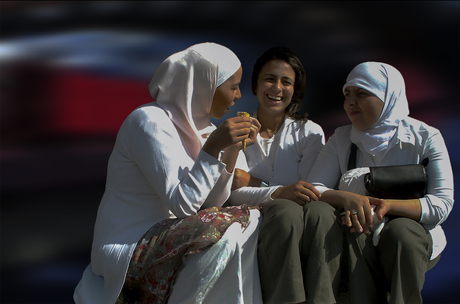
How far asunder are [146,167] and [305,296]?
76 centimetres

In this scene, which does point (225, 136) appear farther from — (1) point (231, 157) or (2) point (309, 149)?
(2) point (309, 149)

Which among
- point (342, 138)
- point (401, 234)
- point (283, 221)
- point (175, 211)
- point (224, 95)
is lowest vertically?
point (401, 234)

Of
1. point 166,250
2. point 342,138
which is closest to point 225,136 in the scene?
point 166,250

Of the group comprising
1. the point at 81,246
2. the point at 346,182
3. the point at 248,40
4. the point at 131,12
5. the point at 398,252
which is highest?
the point at 131,12

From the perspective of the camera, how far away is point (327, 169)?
2070 mm

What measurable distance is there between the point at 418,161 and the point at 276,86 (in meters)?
0.85

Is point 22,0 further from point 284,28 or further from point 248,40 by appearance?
point 284,28

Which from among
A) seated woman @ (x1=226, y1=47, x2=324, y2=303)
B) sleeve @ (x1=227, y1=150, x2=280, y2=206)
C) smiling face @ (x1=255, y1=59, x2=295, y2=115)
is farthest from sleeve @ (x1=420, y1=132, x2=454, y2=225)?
smiling face @ (x1=255, y1=59, x2=295, y2=115)

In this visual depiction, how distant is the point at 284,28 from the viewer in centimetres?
304

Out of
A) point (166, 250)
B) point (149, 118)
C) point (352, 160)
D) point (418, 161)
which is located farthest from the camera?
point (352, 160)

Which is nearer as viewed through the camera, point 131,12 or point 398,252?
point 398,252

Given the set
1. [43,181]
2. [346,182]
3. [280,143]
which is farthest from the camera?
[43,181]

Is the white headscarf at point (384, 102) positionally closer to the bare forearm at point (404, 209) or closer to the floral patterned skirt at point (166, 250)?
the bare forearm at point (404, 209)

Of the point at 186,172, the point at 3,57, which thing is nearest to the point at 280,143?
the point at 186,172
